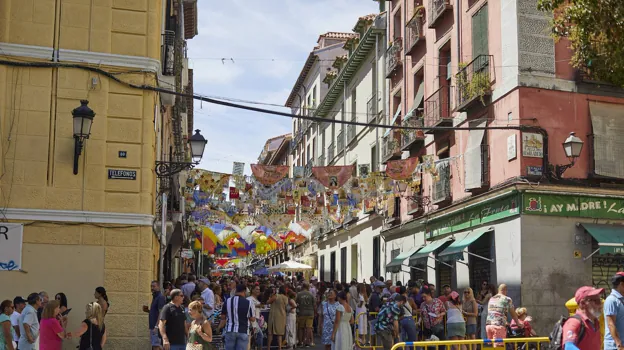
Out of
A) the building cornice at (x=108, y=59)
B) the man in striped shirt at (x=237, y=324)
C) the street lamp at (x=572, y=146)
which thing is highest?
the building cornice at (x=108, y=59)

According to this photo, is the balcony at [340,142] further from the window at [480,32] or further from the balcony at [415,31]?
the window at [480,32]

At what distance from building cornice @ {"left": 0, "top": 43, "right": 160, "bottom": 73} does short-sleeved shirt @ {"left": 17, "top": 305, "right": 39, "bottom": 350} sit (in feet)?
17.3

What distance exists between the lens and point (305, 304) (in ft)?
66.9

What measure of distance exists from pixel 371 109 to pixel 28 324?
2374cm

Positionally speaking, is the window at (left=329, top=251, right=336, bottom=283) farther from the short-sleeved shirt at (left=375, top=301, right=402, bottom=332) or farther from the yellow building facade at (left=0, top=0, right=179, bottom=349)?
the yellow building facade at (left=0, top=0, right=179, bottom=349)

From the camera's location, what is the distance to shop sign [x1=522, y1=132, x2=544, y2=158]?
60.7ft

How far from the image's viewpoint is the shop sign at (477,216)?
18.7m

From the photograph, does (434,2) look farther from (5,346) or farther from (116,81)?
(5,346)

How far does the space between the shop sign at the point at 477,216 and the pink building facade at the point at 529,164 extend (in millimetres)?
33

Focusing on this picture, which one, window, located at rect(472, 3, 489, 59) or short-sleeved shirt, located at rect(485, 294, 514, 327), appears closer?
short-sleeved shirt, located at rect(485, 294, 514, 327)

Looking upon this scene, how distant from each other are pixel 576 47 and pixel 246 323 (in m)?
7.10

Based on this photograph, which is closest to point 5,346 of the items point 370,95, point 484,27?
point 484,27

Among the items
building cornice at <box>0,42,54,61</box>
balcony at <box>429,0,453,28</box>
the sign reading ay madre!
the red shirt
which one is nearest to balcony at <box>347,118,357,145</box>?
balcony at <box>429,0,453,28</box>

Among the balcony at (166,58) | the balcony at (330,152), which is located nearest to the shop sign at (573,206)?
the balcony at (166,58)
